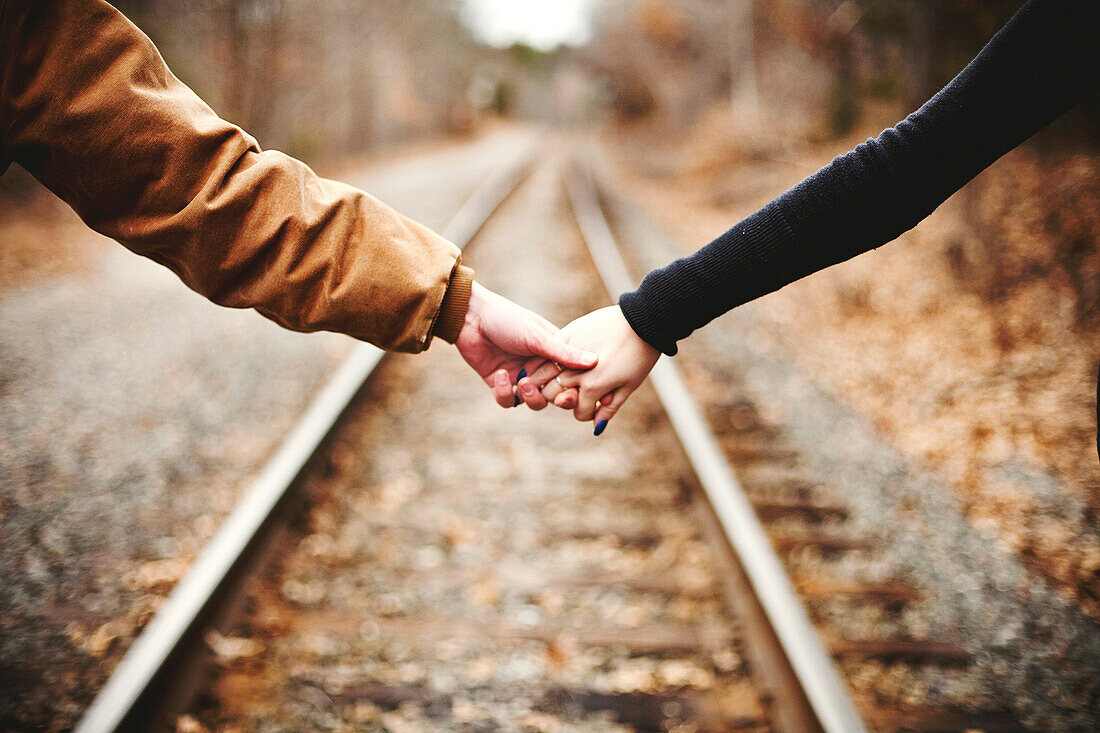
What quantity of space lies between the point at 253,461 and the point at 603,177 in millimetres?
18054

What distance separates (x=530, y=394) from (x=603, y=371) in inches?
10.9

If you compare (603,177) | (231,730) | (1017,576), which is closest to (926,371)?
(1017,576)

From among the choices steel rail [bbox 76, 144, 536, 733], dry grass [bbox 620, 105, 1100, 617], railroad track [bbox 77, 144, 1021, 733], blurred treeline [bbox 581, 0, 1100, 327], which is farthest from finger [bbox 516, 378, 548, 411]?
blurred treeline [bbox 581, 0, 1100, 327]

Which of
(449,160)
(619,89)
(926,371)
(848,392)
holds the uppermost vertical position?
(619,89)

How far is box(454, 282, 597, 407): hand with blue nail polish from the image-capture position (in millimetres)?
1972

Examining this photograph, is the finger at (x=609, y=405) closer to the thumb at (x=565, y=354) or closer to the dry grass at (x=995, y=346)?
the thumb at (x=565, y=354)

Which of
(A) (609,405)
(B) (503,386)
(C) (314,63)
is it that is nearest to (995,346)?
(A) (609,405)

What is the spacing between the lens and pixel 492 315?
6.48 ft

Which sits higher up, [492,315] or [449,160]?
[449,160]

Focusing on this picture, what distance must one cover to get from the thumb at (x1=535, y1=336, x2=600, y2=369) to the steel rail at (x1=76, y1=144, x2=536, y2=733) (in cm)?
136

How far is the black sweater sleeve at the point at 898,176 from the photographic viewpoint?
4.02 feet

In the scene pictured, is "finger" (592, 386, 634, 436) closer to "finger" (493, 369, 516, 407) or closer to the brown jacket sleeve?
"finger" (493, 369, 516, 407)

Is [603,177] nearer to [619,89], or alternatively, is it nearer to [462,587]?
[619,89]

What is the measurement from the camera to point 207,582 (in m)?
2.14
